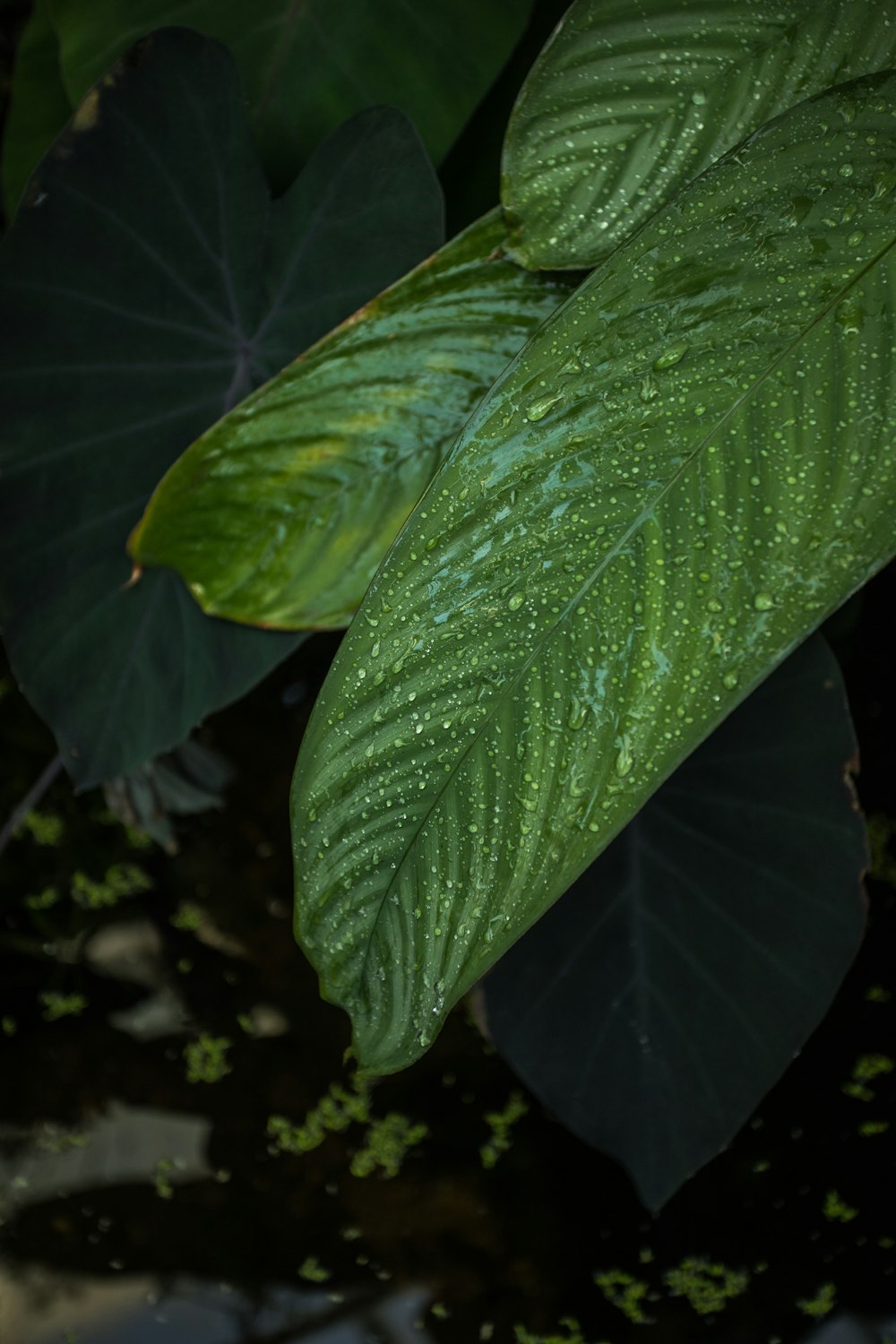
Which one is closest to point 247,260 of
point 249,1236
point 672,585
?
point 672,585

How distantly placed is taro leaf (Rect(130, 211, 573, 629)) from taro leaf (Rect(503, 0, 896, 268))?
58 millimetres

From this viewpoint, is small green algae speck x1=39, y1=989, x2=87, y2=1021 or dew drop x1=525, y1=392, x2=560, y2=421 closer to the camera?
dew drop x1=525, y1=392, x2=560, y2=421

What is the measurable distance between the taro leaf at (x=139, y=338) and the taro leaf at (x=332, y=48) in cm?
8

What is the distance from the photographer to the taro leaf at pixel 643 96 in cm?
59

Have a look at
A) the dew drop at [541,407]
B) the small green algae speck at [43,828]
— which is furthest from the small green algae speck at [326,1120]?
the dew drop at [541,407]

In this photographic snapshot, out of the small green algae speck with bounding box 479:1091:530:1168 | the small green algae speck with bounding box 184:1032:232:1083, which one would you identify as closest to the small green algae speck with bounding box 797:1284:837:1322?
the small green algae speck with bounding box 479:1091:530:1168

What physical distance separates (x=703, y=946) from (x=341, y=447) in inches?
22.6

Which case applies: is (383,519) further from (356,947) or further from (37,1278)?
(37,1278)

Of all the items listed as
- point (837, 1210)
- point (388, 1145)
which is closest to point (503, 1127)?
point (388, 1145)

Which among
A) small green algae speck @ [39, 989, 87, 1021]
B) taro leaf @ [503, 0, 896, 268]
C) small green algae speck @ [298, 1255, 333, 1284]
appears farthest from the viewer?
small green algae speck @ [39, 989, 87, 1021]

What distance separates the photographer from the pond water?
1.15 metres

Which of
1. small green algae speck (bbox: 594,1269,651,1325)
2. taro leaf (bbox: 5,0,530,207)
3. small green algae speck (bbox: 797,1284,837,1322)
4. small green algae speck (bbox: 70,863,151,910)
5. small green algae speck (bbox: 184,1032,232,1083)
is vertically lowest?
small green algae speck (bbox: 797,1284,837,1322)

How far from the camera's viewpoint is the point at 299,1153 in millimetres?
1272

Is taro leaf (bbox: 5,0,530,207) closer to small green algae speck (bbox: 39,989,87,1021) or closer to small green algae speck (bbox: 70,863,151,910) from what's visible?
small green algae speck (bbox: 70,863,151,910)
